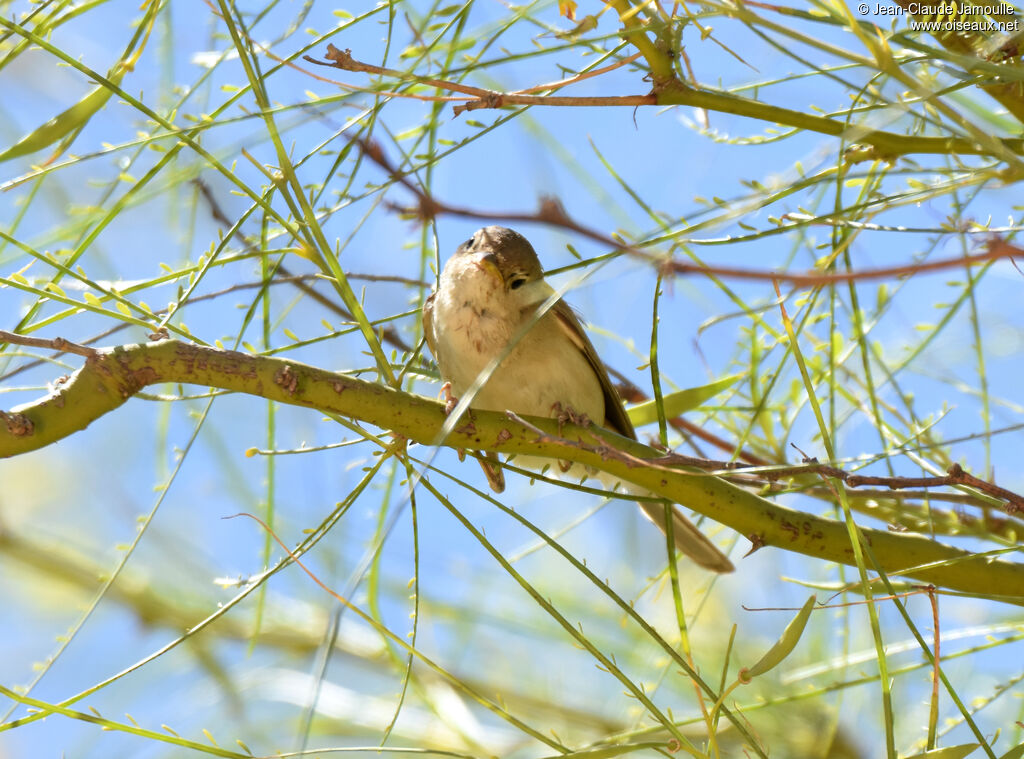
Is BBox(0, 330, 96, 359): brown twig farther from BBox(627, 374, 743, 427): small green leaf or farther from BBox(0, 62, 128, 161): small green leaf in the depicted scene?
BBox(627, 374, 743, 427): small green leaf

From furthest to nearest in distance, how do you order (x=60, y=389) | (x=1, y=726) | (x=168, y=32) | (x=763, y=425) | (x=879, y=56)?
(x=763, y=425) < (x=168, y=32) < (x=60, y=389) < (x=1, y=726) < (x=879, y=56)

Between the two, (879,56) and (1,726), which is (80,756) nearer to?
(1,726)

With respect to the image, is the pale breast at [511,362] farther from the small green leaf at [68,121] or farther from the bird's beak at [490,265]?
the small green leaf at [68,121]

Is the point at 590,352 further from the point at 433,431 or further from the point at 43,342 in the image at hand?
the point at 43,342

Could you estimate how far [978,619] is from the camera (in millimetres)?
2555

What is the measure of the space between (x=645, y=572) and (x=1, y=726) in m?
1.59

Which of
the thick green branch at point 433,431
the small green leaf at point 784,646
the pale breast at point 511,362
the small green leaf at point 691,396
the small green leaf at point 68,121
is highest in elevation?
the pale breast at point 511,362

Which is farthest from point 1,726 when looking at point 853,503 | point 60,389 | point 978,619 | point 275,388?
point 978,619

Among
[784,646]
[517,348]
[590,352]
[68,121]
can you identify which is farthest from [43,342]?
[590,352]

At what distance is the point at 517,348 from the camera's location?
263 cm

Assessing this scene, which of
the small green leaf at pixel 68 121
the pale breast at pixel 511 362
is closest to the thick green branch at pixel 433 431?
the small green leaf at pixel 68 121

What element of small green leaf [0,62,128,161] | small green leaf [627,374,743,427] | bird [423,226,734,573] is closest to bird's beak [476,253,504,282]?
bird [423,226,734,573]

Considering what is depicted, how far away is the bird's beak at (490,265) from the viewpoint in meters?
2.64

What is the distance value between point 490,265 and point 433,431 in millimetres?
1095
